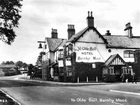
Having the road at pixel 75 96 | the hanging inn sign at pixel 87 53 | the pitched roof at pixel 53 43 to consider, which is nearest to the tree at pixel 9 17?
the road at pixel 75 96

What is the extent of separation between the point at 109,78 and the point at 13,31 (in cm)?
2516

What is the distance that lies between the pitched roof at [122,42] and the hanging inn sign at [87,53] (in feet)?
11.1

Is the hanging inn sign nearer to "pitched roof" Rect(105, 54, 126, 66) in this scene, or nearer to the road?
"pitched roof" Rect(105, 54, 126, 66)

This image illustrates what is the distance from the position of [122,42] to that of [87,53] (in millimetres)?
8837

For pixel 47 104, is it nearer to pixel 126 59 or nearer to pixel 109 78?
pixel 109 78

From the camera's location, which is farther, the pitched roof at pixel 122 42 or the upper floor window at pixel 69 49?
the pitched roof at pixel 122 42

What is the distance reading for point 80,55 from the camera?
50812 mm

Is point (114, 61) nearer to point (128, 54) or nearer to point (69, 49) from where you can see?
point (128, 54)

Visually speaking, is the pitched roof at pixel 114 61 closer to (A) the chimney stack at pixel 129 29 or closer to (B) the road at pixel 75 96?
(A) the chimney stack at pixel 129 29

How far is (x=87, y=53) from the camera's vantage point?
5134 centimetres

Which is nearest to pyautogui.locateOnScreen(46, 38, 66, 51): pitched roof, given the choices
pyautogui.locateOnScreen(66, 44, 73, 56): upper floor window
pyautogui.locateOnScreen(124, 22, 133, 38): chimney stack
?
pyautogui.locateOnScreen(66, 44, 73, 56): upper floor window

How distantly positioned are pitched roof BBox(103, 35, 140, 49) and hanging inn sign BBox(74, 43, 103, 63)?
3.39 meters

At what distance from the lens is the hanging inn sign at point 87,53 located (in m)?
50.8

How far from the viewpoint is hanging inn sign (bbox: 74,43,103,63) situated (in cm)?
5084
